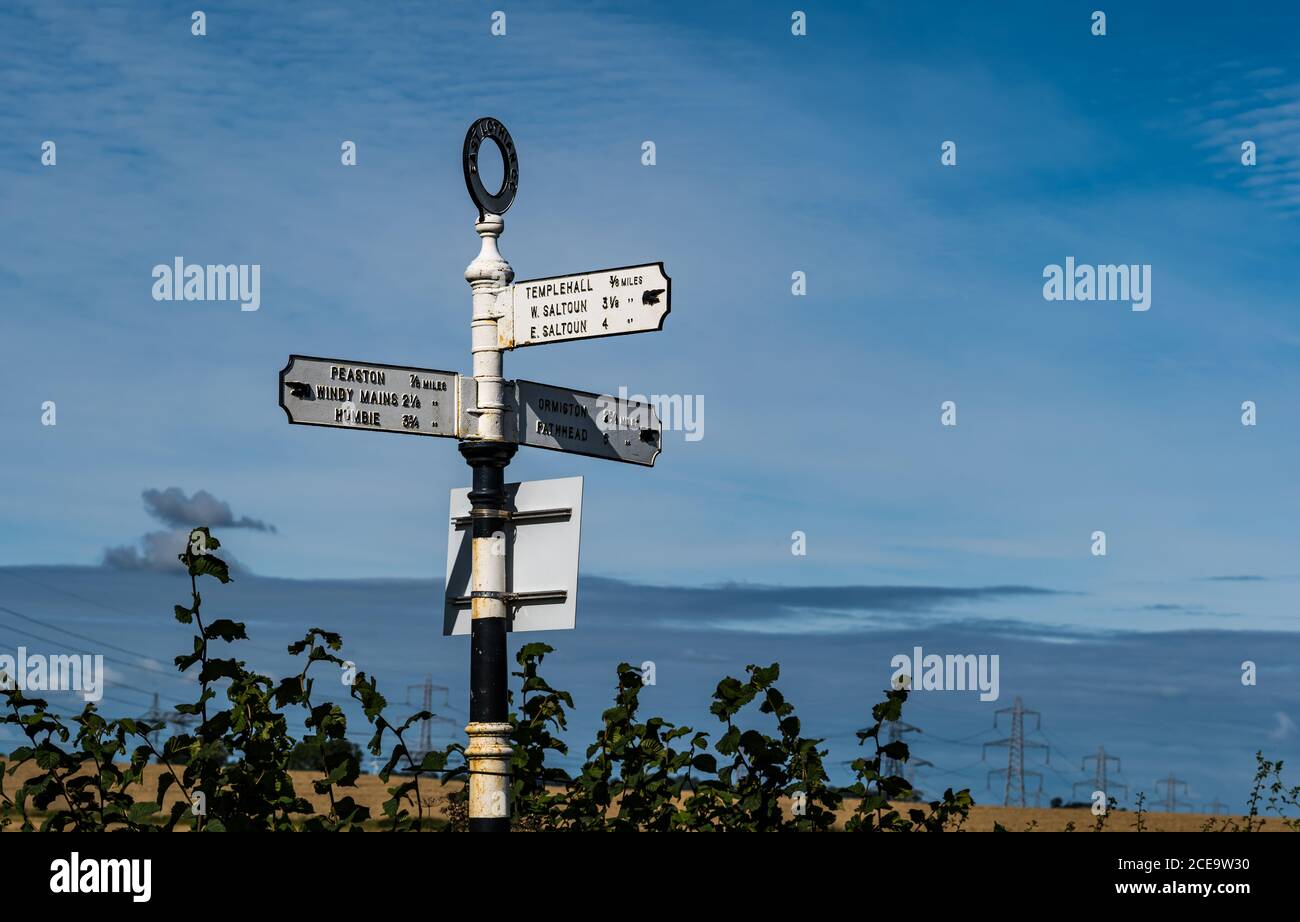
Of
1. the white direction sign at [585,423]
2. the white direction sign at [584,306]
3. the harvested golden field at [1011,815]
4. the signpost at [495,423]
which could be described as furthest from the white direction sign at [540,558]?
the harvested golden field at [1011,815]

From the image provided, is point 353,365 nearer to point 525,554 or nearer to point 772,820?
point 525,554

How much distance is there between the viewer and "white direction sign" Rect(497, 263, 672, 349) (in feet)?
30.1

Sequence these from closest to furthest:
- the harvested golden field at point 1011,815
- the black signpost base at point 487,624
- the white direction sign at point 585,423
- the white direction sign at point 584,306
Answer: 1. the black signpost base at point 487,624
2. the white direction sign at point 584,306
3. the white direction sign at point 585,423
4. the harvested golden field at point 1011,815

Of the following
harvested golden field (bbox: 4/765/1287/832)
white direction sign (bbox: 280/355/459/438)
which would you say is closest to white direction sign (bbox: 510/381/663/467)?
white direction sign (bbox: 280/355/459/438)

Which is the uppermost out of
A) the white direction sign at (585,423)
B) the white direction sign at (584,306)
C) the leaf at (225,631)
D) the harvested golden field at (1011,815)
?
the white direction sign at (584,306)

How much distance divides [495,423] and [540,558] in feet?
2.79

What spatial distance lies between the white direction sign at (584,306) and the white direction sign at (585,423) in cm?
34

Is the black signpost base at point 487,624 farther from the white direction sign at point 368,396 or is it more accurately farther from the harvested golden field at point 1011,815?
the harvested golden field at point 1011,815

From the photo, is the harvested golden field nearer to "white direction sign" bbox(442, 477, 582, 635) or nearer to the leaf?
the leaf

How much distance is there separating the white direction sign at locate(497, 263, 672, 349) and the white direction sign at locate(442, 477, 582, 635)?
2.96 ft

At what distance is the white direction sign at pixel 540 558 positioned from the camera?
8930mm

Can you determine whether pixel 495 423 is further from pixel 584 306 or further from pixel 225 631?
pixel 225 631

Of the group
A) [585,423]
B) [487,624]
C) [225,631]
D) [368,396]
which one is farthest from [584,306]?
[225,631]

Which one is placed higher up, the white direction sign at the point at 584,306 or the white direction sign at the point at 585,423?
the white direction sign at the point at 584,306
